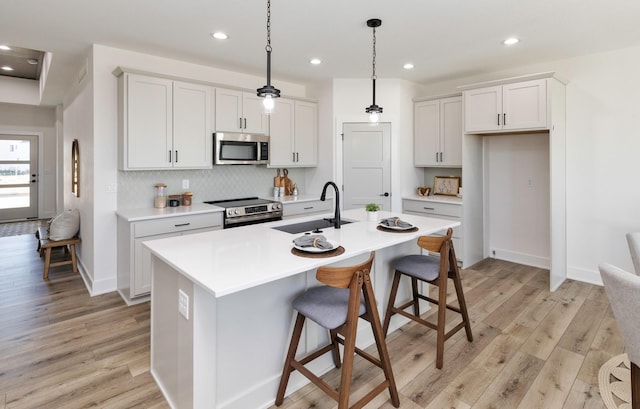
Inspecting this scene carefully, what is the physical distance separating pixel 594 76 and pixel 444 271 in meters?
3.29

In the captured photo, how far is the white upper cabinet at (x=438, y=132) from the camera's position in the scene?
491 cm

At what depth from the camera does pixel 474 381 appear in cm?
231

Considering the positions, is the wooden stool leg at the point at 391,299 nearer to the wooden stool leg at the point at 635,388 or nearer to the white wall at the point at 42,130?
the wooden stool leg at the point at 635,388

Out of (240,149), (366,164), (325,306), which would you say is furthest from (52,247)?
(366,164)

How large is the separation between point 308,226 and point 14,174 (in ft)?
28.5

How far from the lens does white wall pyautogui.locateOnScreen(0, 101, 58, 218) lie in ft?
25.3

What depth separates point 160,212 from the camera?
3758 mm

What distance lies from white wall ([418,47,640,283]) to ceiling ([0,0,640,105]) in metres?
0.26

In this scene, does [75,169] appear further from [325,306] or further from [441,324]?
[441,324]

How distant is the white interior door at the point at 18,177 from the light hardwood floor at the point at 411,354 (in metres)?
5.66

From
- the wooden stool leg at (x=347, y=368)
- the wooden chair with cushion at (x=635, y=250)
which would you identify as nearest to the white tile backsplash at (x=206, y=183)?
the wooden stool leg at (x=347, y=368)

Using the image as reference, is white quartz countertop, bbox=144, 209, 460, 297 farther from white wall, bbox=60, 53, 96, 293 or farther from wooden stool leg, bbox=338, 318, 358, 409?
white wall, bbox=60, 53, 96, 293

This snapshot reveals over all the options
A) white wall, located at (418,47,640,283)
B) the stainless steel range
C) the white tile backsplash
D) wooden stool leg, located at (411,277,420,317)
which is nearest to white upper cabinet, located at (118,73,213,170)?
the white tile backsplash

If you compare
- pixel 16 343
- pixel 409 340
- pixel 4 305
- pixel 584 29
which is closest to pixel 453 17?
pixel 584 29
